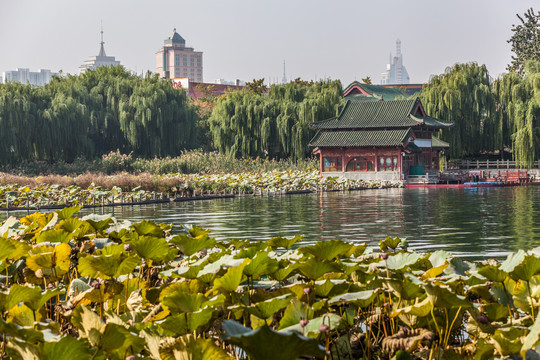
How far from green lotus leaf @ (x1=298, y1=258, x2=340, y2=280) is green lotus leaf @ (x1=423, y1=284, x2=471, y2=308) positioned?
1.99 feet

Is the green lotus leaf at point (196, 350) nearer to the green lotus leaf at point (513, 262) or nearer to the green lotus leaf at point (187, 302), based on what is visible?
the green lotus leaf at point (187, 302)

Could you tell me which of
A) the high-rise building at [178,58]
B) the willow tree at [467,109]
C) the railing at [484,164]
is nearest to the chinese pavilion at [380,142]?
the willow tree at [467,109]

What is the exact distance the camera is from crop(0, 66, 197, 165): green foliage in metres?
38.1

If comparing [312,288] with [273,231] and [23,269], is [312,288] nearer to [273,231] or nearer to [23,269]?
[23,269]

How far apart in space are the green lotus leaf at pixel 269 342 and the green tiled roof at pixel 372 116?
3908cm

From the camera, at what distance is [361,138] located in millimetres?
41281

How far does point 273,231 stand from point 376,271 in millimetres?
12098

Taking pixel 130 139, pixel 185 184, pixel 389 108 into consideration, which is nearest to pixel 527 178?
pixel 389 108

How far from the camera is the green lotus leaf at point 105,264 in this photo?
346 centimetres

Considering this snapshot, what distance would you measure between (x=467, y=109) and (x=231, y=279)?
40876mm

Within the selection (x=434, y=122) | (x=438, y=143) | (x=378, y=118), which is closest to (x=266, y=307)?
(x=434, y=122)

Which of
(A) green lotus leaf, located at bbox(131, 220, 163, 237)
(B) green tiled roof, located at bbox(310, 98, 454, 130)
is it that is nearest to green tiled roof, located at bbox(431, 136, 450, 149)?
(B) green tiled roof, located at bbox(310, 98, 454, 130)

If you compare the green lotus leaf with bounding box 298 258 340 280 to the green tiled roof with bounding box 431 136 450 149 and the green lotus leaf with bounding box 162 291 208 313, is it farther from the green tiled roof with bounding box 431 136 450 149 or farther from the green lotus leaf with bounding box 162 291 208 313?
the green tiled roof with bounding box 431 136 450 149

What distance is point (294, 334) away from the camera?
1.92m
